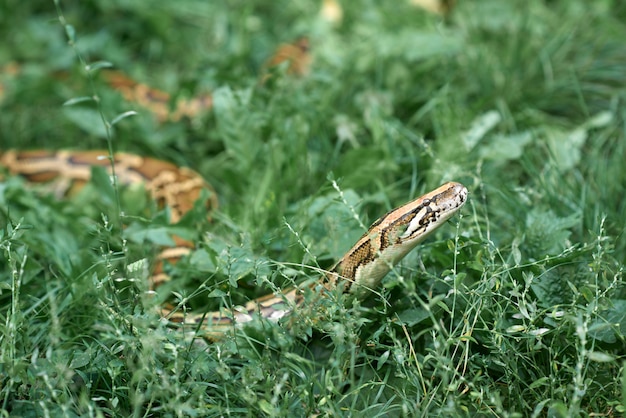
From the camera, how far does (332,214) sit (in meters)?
3.93

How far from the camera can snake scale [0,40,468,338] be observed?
338 centimetres

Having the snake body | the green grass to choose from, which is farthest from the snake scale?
the green grass

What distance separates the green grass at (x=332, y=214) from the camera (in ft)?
9.84

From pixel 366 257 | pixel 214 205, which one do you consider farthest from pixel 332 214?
pixel 214 205

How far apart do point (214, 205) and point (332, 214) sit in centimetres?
115

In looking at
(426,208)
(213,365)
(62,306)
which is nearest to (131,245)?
(62,306)

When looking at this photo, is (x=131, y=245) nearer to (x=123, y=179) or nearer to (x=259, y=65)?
(x=123, y=179)

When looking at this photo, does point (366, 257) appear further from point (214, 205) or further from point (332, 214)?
point (214, 205)

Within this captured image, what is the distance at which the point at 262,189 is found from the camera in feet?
14.6

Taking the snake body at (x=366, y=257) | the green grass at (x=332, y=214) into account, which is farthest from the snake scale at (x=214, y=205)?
the green grass at (x=332, y=214)

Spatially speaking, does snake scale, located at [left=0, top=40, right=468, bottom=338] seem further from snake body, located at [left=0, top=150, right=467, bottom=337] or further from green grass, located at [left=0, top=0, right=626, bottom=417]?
green grass, located at [left=0, top=0, right=626, bottom=417]

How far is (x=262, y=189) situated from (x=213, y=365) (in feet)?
4.94

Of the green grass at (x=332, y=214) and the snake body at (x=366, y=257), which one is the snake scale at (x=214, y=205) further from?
the green grass at (x=332, y=214)

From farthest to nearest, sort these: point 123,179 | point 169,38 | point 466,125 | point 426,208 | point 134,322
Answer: point 169,38 < point 123,179 < point 466,125 < point 426,208 < point 134,322
